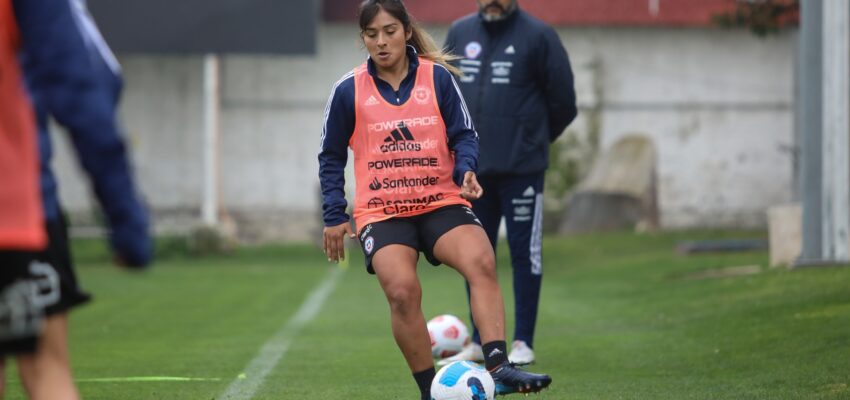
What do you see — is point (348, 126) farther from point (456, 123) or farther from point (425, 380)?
point (425, 380)

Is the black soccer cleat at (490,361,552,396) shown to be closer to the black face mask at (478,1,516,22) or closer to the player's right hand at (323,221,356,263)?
the player's right hand at (323,221,356,263)

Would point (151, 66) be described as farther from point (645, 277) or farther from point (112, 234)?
point (112, 234)

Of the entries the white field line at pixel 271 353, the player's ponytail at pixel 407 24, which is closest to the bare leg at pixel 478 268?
the player's ponytail at pixel 407 24

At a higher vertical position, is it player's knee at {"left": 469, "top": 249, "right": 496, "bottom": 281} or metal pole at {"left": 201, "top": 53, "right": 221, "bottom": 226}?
player's knee at {"left": 469, "top": 249, "right": 496, "bottom": 281}

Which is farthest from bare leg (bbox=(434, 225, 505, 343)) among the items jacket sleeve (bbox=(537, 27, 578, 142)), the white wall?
the white wall

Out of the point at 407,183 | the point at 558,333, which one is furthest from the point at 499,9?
the point at 558,333

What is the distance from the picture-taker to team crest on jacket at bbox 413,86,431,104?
676cm

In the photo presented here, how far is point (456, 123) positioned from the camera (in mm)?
6773

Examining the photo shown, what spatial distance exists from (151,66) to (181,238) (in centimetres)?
563

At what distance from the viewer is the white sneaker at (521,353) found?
8727mm

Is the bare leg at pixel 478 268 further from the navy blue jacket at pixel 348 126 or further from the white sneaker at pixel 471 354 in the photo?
the white sneaker at pixel 471 354

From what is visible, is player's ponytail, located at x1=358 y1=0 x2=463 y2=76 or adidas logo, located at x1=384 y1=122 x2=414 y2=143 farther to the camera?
player's ponytail, located at x1=358 y1=0 x2=463 y2=76

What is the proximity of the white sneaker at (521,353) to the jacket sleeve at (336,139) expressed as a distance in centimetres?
230

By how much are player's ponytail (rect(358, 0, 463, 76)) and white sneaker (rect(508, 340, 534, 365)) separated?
2.23 meters
